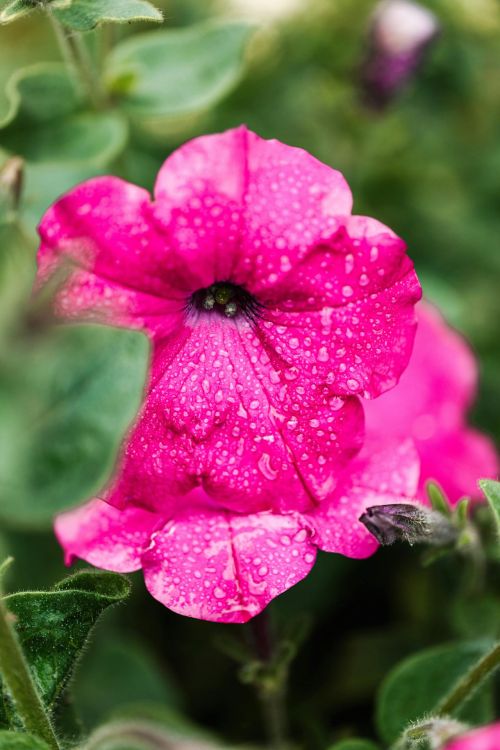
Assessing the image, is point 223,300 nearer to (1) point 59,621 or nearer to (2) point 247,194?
(2) point 247,194

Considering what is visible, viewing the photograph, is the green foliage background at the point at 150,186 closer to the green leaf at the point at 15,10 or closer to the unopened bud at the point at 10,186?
the unopened bud at the point at 10,186

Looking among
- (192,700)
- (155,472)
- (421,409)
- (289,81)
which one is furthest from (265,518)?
(289,81)

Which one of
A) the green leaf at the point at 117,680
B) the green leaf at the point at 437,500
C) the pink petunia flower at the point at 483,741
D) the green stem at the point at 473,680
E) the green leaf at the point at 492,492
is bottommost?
the green leaf at the point at 117,680

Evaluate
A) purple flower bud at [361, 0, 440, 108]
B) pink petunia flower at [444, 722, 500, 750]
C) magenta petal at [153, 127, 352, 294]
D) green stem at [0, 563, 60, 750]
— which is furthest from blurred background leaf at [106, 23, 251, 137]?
pink petunia flower at [444, 722, 500, 750]

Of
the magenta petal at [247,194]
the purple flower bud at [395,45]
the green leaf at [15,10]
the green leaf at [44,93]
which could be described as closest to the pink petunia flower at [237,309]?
the magenta petal at [247,194]

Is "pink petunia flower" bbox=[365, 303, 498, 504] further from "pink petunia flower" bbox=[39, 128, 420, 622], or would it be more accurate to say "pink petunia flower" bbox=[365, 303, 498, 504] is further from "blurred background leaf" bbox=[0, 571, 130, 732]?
"blurred background leaf" bbox=[0, 571, 130, 732]

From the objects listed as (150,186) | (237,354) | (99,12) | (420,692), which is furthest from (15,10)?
(420,692)
